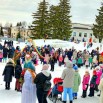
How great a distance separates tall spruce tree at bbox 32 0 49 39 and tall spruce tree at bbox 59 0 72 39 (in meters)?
2.75

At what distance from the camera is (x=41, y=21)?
2758 inches

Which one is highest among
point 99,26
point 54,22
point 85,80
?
point 54,22

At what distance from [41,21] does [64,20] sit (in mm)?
4458

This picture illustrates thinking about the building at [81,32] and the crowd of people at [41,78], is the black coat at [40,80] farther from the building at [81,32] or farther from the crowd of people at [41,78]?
the building at [81,32]

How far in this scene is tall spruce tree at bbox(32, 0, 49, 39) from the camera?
69.2 meters

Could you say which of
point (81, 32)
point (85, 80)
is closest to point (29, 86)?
point (85, 80)

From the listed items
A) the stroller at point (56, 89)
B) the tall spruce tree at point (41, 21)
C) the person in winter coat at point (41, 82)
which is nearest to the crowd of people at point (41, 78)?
the person in winter coat at point (41, 82)

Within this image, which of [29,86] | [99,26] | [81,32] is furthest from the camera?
[81,32]

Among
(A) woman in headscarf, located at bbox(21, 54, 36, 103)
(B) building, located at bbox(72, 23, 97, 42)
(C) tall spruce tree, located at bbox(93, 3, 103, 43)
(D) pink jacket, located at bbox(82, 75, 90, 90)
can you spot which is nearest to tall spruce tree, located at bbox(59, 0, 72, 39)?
(C) tall spruce tree, located at bbox(93, 3, 103, 43)

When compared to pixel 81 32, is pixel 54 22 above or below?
above

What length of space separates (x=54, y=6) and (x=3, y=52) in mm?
43798

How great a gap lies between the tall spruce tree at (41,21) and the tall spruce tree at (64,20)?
9.02ft

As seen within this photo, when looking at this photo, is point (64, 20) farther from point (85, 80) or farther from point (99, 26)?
point (85, 80)

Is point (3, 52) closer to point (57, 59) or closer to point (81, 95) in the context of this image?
point (57, 59)
